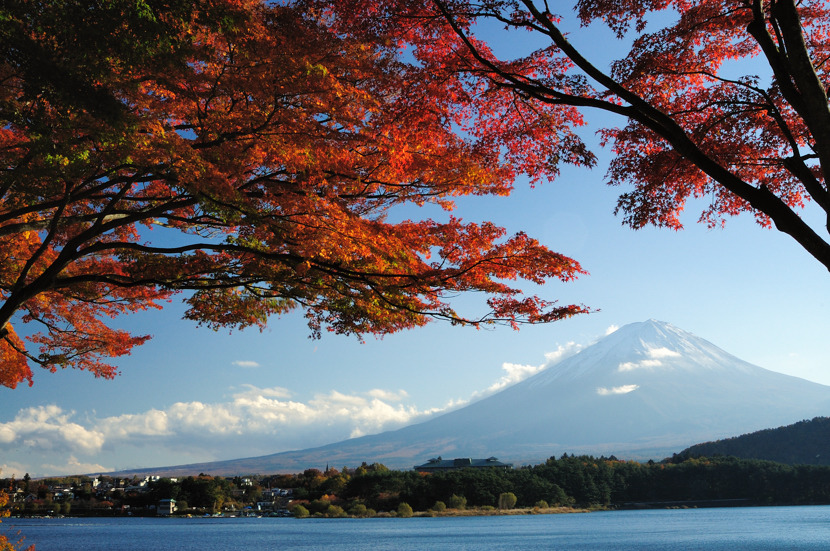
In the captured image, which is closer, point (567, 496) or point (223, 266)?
point (223, 266)

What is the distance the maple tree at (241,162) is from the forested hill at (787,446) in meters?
83.0

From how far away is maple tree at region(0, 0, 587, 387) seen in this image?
4.94 m

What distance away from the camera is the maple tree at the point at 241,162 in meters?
4.94

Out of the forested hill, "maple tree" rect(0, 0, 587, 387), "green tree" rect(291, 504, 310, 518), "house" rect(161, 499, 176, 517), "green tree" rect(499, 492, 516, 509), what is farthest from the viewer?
the forested hill

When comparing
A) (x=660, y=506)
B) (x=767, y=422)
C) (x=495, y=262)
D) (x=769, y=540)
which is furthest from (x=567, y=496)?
(x=767, y=422)

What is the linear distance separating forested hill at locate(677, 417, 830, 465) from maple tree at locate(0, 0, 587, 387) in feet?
272

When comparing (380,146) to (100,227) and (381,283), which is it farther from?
(100,227)

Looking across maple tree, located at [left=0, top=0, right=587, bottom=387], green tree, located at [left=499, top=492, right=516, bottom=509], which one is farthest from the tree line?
maple tree, located at [left=0, top=0, right=587, bottom=387]

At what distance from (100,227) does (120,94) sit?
6.25ft

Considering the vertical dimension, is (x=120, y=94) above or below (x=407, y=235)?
above

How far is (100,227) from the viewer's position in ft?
22.5

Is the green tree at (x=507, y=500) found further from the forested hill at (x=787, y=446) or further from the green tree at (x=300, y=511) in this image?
the forested hill at (x=787, y=446)

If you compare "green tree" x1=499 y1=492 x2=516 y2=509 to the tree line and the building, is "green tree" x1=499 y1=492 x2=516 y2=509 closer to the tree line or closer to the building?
the tree line

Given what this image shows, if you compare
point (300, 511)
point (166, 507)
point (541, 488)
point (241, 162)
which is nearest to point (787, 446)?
point (541, 488)
